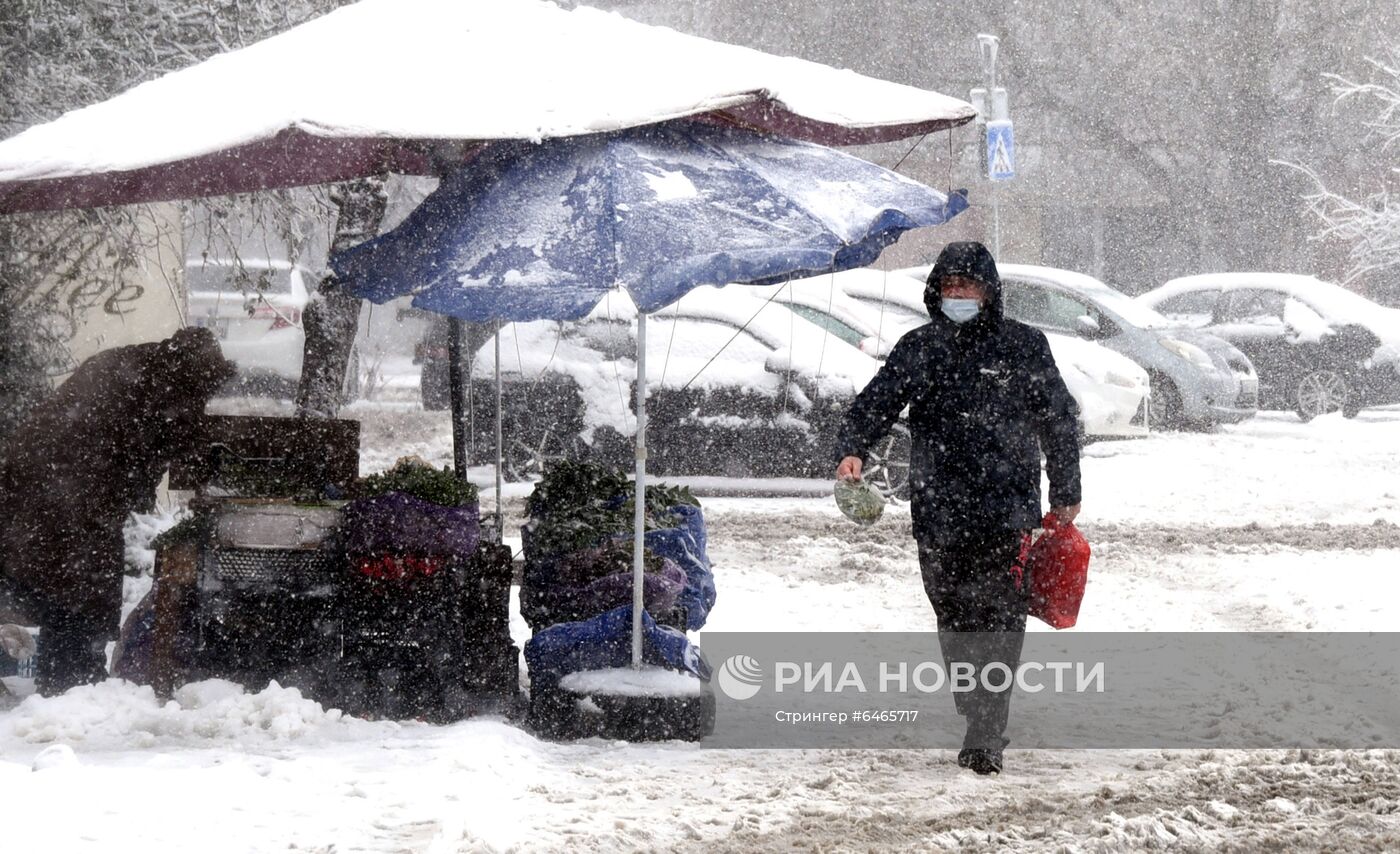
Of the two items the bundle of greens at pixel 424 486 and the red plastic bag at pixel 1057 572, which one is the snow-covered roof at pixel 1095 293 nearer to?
the bundle of greens at pixel 424 486

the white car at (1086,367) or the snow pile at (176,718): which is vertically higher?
the white car at (1086,367)

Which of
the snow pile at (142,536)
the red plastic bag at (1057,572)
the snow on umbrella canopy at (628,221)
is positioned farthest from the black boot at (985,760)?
the snow pile at (142,536)

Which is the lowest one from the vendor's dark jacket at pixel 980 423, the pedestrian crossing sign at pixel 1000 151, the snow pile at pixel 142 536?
the snow pile at pixel 142 536

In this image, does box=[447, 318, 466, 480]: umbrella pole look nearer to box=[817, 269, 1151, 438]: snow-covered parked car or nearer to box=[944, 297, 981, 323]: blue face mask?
box=[944, 297, 981, 323]: blue face mask

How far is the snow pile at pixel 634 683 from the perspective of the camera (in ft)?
18.9

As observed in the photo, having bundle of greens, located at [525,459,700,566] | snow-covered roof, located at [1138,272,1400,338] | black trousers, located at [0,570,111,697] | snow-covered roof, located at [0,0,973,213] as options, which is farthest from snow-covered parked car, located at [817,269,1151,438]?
black trousers, located at [0,570,111,697]

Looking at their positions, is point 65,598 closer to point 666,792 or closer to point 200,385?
point 200,385

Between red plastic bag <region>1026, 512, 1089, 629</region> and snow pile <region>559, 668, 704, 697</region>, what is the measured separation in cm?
132

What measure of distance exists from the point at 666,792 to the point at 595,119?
2327 millimetres

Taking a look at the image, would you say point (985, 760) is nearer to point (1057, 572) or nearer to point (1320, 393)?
point (1057, 572)

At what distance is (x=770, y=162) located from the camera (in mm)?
5875

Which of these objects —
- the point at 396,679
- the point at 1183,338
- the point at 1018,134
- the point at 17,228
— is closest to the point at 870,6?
the point at 1018,134

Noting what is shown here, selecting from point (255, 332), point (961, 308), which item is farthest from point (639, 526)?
point (255, 332)

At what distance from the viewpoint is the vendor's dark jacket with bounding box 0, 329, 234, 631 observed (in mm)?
5977
